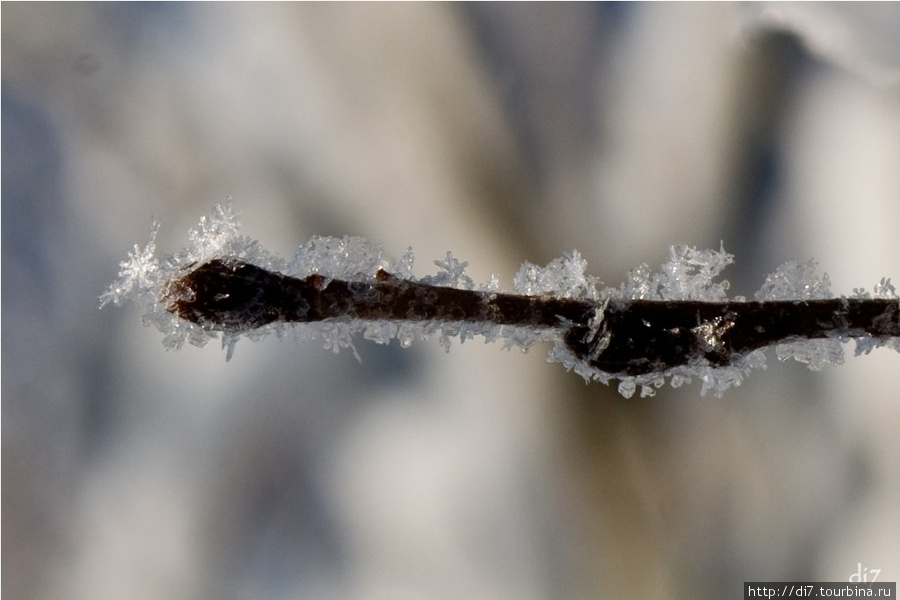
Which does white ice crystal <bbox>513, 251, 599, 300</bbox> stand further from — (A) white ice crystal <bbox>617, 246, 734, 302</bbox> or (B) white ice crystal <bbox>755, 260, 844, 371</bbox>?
(B) white ice crystal <bbox>755, 260, 844, 371</bbox>

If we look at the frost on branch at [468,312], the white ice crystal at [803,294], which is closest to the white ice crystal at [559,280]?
the frost on branch at [468,312]

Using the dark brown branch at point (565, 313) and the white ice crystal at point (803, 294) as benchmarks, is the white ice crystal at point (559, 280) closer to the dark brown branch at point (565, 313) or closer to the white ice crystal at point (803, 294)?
the dark brown branch at point (565, 313)

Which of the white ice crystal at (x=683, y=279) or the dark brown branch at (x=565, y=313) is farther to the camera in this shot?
the white ice crystal at (x=683, y=279)

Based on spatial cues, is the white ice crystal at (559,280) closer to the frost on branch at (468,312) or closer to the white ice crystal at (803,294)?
the frost on branch at (468,312)

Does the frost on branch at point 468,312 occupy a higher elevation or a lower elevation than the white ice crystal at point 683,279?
lower

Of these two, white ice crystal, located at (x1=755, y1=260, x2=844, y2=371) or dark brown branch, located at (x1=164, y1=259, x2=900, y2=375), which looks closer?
dark brown branch, located at (x1=164, y1=259, x2=900, y2=375)

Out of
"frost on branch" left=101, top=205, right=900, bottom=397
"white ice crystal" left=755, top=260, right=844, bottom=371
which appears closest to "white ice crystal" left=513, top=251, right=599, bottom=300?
"frost on branch" left=101, top=205, right=900, bottom=397

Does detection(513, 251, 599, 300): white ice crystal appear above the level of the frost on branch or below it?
above

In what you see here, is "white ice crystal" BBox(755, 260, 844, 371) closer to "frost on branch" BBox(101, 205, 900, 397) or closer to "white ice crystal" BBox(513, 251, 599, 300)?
"frost on branch" BBox(101, 205, 900, 397)

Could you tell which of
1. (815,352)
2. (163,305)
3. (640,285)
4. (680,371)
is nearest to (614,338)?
(680,371)
